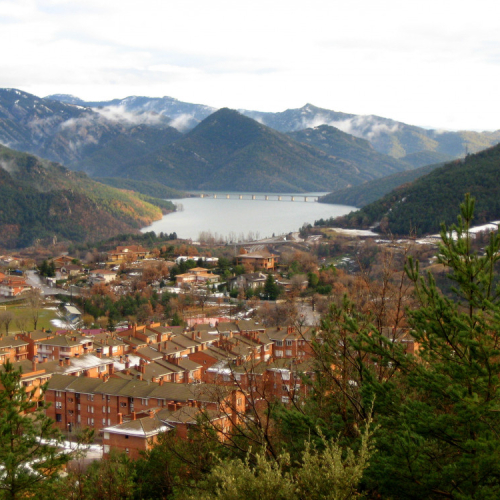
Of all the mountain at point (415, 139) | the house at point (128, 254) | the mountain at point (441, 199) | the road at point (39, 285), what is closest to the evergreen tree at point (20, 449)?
the road at point (39, 285)

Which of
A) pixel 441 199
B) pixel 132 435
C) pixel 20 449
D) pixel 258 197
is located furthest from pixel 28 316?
pixel 258 197

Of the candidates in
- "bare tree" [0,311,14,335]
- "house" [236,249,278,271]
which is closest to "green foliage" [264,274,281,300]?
"house" [236,249,278,271]

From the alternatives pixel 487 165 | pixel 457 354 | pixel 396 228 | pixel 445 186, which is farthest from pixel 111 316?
pixel 487 165

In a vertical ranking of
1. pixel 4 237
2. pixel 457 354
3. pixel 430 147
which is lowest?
pixel 4 237

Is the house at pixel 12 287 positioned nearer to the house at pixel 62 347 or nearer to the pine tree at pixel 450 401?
the house at pixel 62 347

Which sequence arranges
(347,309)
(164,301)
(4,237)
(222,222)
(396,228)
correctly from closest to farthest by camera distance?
(347,309) < (164,301) < (396,228) < (4,237) < (222,222)

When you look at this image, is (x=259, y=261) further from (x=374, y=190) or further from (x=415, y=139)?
(x=415, y=139)

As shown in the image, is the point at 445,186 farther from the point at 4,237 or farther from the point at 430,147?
the point at 430,147
